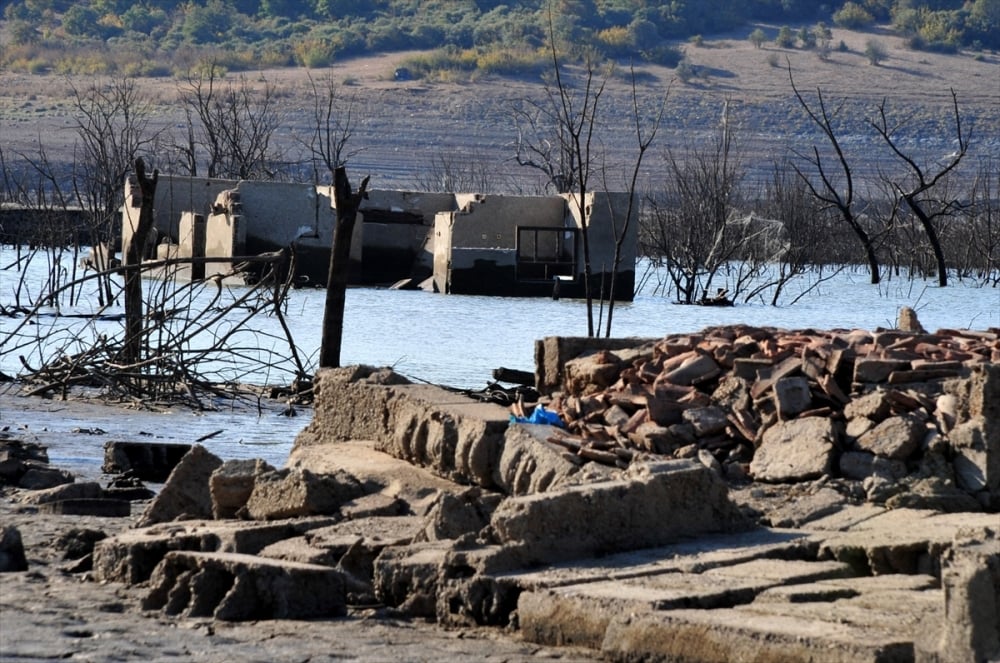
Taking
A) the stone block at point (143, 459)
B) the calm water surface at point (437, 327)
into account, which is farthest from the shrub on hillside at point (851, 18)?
the stone block at point (143, 459)

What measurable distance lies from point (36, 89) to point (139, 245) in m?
74.1

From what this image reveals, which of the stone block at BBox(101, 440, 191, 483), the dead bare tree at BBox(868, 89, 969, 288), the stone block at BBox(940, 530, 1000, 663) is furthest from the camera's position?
the dead bare tree at BBox(868, 89, 969, 288)

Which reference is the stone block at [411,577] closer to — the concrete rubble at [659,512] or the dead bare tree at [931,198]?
the concrete rubble at [659,512]

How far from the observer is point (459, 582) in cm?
511

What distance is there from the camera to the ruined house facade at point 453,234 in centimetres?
2958

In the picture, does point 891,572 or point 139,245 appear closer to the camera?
point 891,572

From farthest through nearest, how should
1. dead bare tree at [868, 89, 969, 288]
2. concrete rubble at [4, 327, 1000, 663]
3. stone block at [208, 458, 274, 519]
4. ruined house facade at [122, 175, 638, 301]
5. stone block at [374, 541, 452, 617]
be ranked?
ruined house facade at [122, 175, 638, 301] → dead bare tree at [868, 89, 969, 288] → stone block at [208, 458, 274, 519] → stone block at [374, 541, 452, 617] → concrete rubble at [4, 327, 1000, 663]

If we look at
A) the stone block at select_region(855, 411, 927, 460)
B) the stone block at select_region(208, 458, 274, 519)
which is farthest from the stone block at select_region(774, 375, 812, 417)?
the stone block at select_region(208, 458, 274, 519)

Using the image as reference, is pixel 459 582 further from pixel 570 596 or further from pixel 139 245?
pixel 139 245

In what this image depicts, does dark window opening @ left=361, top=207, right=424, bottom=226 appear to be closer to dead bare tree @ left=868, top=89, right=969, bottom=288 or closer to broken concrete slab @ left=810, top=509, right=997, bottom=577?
dead bare tree @ left=868, top=89, right=969, bottom=288

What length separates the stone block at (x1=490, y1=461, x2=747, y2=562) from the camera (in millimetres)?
5250

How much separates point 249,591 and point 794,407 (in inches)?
104

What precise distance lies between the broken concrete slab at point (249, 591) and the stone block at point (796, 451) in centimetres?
204

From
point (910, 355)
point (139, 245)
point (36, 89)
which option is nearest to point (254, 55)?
point (36, 89)
